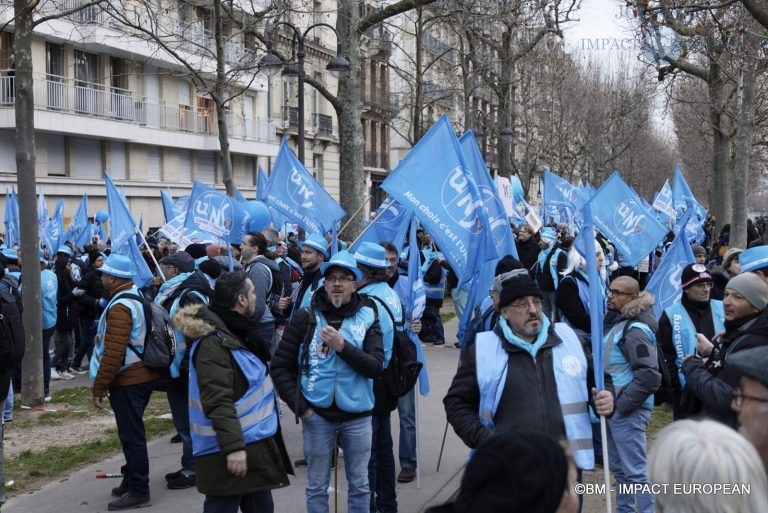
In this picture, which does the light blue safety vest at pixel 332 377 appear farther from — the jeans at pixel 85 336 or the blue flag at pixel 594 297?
the jeans at pixel 85 336

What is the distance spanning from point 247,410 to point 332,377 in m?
0.58

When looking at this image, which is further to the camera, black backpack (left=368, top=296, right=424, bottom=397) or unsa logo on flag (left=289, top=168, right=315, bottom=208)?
unsa logo on flag (left=289, top=168, right=315, bottom=208)

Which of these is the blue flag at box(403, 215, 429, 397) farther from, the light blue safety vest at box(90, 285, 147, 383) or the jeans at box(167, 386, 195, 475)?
the light blue safety vest at box(90, 285, 147, 383)

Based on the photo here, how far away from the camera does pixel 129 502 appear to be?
256 inches

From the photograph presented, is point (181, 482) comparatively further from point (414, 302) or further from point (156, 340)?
point (414, 302)

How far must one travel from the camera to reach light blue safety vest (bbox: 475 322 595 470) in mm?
4164

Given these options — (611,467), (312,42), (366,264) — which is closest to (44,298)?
(366,264)

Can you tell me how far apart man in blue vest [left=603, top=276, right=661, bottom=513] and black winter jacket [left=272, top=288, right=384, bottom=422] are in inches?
58.2

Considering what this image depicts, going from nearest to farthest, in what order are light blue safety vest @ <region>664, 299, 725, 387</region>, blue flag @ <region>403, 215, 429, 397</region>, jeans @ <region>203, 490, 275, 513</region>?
jeans @ <region>203, 490, 275, 513</region>
light blue safety vest @ <region>664, 299, 725, 387</region>
blue flag @ <region>403, 215, 429, 397</region>

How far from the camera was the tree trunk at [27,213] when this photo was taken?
9.86 meters

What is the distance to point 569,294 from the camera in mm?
8133

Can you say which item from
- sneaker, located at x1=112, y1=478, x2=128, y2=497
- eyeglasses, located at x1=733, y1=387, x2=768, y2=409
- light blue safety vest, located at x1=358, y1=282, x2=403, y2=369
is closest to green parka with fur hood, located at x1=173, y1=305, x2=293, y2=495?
light blue safety vest, located at x1=358, y1=282, x2=403, y2=369

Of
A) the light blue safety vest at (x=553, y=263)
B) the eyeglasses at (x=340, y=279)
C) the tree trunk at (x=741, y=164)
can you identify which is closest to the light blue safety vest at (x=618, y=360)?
the eyeglasses at (x=340, y=279)

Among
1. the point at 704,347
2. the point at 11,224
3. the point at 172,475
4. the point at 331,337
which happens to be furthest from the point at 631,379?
the point at 11,224
